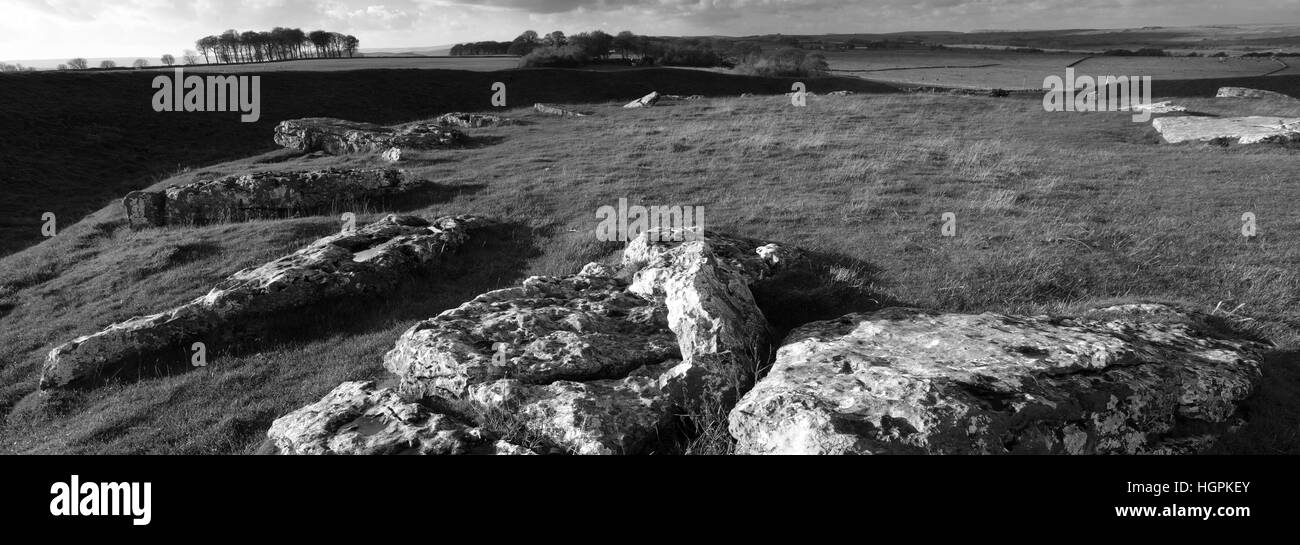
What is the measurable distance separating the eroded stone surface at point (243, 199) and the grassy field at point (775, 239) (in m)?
0.92

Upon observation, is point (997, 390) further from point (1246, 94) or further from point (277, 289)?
point (1246, 94)

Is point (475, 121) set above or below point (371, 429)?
above

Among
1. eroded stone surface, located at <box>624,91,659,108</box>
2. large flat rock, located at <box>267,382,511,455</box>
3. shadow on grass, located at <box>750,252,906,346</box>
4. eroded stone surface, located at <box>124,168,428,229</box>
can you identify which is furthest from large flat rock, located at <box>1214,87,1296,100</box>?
large flat rock, located at <box>267,382,511,455</box>

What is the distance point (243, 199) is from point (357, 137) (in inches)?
443

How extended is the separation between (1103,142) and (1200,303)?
19.8 meters

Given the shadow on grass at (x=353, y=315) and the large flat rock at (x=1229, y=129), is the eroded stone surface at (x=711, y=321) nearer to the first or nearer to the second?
the shadow on grass at (x=353, y=315)

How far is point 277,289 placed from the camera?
1144cm

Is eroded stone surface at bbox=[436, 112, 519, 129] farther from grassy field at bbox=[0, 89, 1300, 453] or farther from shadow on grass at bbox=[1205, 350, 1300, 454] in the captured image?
shadow on grass at bbox=[1205, 350, 1300, 454]

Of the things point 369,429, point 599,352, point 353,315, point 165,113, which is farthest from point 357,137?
point 369,429

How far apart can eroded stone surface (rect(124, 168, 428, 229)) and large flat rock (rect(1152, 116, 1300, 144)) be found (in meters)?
30.5

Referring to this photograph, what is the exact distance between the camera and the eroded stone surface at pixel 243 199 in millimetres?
18312

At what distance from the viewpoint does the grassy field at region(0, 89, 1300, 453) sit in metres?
9.07

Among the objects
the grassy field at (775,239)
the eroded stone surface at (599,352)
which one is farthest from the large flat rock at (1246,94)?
the eroded stone surface at (599,352)

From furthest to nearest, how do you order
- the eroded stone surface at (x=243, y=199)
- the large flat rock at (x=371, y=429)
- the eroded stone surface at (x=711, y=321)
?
the eroded stone surface at (x=243, y=199), the eroded stone surface at (x=711, y=321), the large flat rock at (x=371, y=429)
